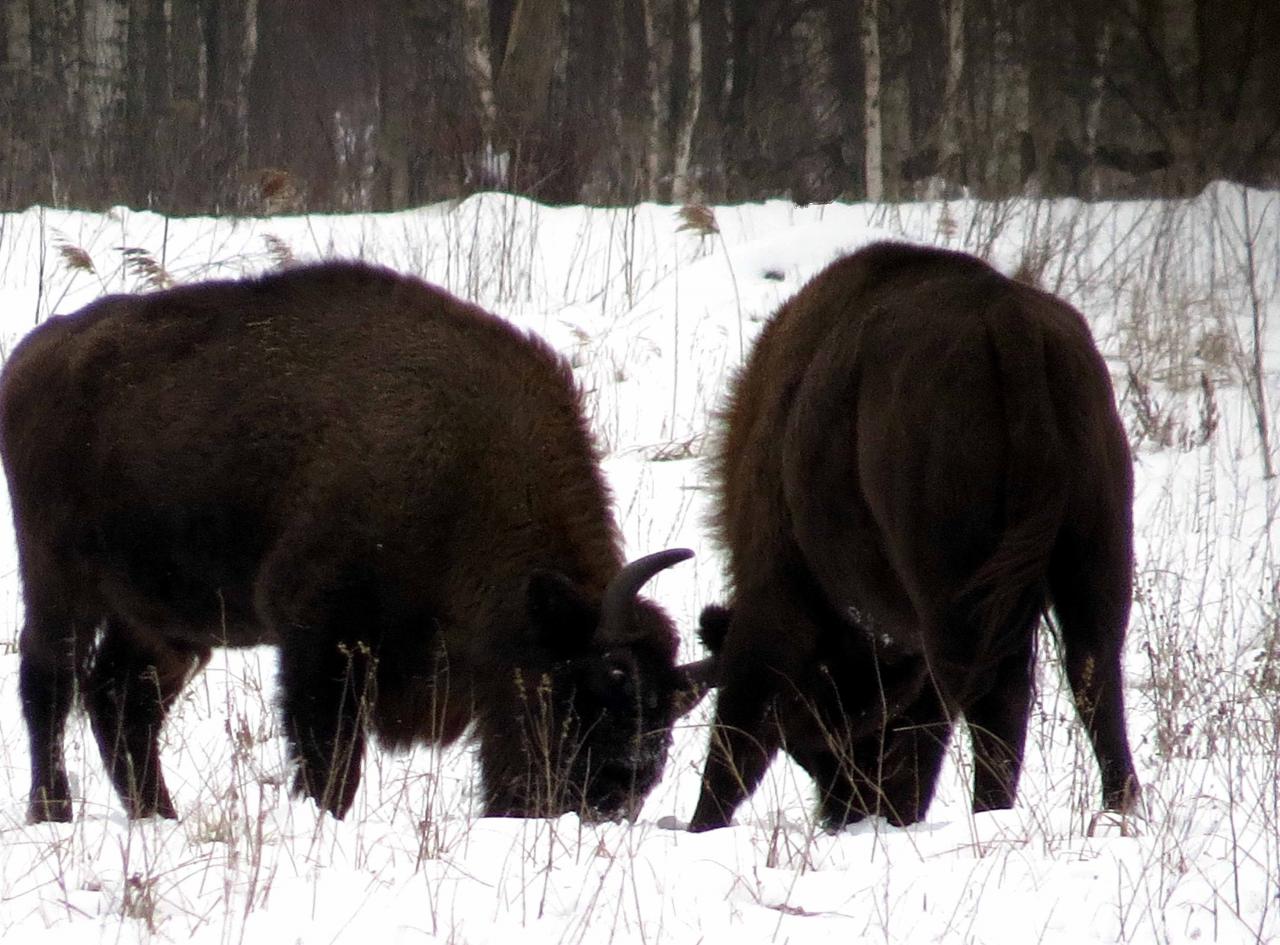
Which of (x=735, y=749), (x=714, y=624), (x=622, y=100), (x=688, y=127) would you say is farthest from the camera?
(x=622, y=100)

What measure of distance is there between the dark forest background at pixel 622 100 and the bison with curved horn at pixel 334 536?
7711mm

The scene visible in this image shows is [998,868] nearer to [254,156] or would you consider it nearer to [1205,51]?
[1205,51]

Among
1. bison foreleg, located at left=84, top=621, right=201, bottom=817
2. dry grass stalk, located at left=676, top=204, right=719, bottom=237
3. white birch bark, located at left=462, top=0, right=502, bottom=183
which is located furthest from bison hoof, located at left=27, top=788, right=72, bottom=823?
white birch bark, located at left=462, top=0, right=502, bottom=183

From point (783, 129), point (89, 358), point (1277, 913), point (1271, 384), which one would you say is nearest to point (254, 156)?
point (783, 129)

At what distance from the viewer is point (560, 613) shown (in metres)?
4.75

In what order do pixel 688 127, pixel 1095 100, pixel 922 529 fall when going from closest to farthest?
pixel 922 529
pixel 688 127
pixel 1095 100

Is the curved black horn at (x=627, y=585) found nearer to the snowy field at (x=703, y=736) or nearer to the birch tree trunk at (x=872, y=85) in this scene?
the snowy field at (x=703, y=736)

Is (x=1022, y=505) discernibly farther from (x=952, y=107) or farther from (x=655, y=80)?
(x=655, y=80)

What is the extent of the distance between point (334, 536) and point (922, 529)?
1814 mm

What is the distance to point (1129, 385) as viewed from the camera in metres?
8.90

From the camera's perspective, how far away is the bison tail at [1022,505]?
3.99 meters

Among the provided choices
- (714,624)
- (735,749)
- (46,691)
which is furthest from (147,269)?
(735,749)

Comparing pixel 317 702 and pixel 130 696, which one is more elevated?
pixel 317 702

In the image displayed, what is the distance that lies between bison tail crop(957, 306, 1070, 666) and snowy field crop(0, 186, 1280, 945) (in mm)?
453
